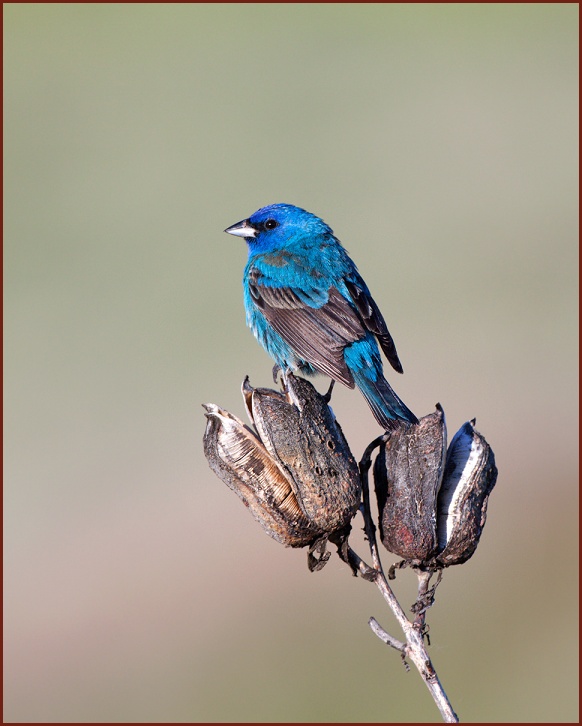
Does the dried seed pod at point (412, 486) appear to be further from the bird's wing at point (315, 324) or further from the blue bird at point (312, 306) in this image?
the bird's wing at point (315, 324)

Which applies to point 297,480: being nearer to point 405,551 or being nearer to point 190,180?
point 405,551

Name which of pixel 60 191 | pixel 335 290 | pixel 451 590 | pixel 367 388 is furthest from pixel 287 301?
pixel 60 191

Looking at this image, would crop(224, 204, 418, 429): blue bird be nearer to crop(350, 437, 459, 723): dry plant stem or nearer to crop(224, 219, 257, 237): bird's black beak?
crop(224, 219, 257, 237): bird's black beak

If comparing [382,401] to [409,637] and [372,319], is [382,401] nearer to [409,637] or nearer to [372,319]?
[372,319]

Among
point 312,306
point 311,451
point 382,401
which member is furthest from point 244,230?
point 311,451

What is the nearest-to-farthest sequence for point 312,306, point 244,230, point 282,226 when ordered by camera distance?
point 312,306 → point 282,226 → point 244,230

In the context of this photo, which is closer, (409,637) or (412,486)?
(409,637)

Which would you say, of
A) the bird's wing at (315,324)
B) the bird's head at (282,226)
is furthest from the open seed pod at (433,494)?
the bird's head at (282,226)
